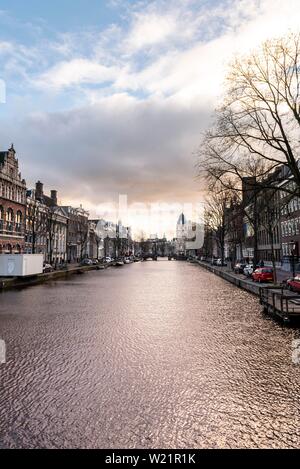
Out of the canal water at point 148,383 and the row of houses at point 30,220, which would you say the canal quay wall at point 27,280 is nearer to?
the row of houses at point 30,220

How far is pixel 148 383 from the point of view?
786cm

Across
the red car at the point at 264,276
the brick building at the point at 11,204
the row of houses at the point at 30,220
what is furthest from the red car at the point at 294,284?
the brick building at the point at 11,204

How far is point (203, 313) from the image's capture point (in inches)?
689

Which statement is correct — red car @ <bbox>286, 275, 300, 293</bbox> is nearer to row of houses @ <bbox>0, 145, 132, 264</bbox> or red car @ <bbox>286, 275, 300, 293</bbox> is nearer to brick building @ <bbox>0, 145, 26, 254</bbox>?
row of houses @ <bbox>0, 145, 132, 264</bbox>

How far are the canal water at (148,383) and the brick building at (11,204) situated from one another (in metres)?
38.8

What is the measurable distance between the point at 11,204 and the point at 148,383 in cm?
5120

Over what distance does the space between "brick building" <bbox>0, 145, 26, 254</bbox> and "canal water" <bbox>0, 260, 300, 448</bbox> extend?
38.8m

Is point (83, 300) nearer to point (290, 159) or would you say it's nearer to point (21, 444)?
point (290, 159)

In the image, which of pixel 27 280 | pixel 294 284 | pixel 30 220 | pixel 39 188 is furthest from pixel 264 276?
pixel 39 188

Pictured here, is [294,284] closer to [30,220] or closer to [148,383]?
[148,383]

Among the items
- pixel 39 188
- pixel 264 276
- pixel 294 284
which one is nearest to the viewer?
pixel 294 284

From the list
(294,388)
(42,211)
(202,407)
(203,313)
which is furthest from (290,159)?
(42,211)

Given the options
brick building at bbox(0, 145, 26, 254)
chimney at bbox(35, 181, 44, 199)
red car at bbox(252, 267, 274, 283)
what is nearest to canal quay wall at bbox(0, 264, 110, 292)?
brick building at bbox(0, 145, 26, 254)

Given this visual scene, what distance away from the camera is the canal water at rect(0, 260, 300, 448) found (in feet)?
18.3
